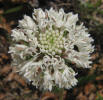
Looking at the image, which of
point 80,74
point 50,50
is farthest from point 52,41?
point 80,74

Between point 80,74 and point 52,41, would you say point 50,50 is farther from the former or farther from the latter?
point 80,74

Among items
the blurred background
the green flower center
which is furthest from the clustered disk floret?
the blurred background

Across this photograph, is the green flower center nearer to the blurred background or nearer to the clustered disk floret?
the clustered disk floret

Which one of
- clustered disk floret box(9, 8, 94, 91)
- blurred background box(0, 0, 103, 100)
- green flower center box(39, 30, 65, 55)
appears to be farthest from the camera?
blurred background box(0, 0, 103, 100)

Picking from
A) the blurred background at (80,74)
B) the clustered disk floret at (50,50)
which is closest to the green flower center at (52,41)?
the clustered disk floret at (50,50)

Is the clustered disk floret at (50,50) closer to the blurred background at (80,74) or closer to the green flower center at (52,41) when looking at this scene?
Answer: the green flower center at (52,41)

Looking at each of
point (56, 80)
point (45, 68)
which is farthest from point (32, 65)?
point (56, 80)
